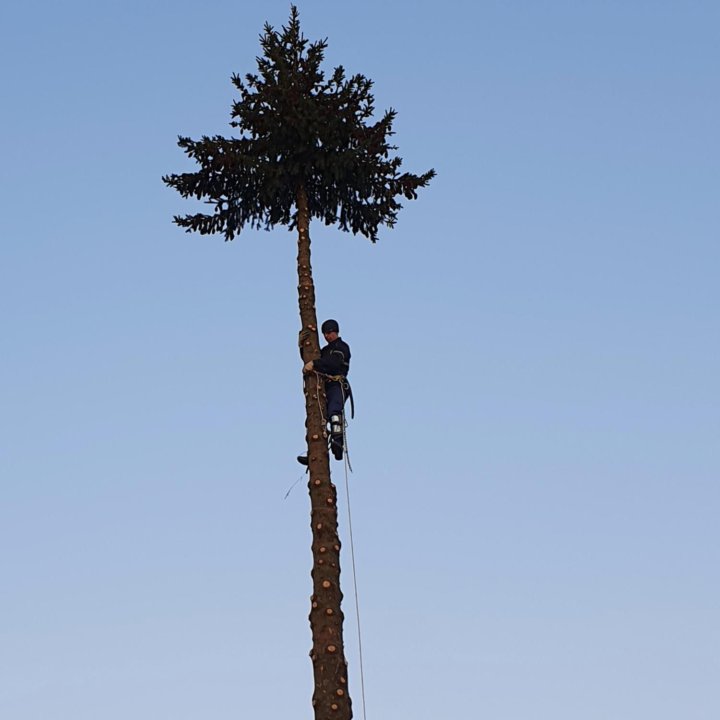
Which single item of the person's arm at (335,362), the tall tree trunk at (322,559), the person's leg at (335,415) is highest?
the person's arm at (335,362)

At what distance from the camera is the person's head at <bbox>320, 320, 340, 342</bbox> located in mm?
17203

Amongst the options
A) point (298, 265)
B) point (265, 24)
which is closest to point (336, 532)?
point (298, 265)

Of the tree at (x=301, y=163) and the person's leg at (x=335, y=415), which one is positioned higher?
the tree at (x=301, y=163)

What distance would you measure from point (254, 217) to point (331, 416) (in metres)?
4.36

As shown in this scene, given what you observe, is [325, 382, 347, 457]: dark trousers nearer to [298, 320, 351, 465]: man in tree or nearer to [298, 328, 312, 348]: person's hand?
[298, 320, 351, 465]: man in tree

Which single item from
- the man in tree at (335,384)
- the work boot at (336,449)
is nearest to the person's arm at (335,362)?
the man in tree at (335,384)

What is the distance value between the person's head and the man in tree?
23 centimetres

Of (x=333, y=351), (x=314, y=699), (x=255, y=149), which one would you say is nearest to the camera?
(x=314, y=699)

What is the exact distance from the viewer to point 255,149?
18.2m

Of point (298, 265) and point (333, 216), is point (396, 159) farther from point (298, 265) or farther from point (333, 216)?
point (298, 265)

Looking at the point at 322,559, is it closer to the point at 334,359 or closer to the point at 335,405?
the point at 335,405

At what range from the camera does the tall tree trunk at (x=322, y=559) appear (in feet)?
47.2

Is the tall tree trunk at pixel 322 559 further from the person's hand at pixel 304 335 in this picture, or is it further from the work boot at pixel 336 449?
the work boot at pixel 336 449

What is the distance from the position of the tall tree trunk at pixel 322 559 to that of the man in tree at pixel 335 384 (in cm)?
12
